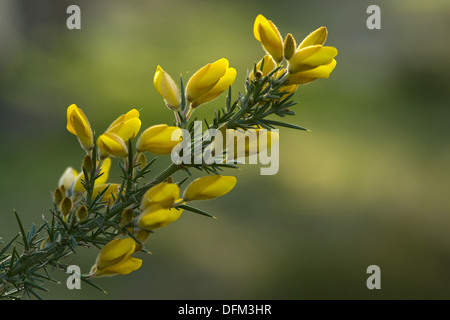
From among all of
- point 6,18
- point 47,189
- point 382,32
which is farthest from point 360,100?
point 6,18

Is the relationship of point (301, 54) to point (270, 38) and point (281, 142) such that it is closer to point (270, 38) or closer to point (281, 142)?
point (270, 38)

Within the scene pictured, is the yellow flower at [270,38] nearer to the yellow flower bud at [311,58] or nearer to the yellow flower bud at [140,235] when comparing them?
the yellow flower bud at [311,58]

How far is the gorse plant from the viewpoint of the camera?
28 cm

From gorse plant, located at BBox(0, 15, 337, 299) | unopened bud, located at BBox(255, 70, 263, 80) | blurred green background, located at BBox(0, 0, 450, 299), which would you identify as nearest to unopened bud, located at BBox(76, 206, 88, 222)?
gorse plant, located at BBox(0, 15, 337, 299)

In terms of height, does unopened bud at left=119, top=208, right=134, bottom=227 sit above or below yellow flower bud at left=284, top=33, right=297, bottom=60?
below

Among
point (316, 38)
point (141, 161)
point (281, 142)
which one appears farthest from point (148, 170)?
point (281, 142)

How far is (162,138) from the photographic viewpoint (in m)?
0.28

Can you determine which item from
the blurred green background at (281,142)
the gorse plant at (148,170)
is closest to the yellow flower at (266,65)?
the gorse plant at (148,170)

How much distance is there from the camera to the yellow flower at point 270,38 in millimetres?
319

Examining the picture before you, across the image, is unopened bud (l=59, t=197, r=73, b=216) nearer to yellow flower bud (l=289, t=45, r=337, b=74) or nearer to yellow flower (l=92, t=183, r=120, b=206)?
yellow flower (l=92, t=183, r=120, b=206)

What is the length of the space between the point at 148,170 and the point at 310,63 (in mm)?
112

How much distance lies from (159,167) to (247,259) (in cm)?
68

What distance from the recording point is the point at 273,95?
30 centimetres

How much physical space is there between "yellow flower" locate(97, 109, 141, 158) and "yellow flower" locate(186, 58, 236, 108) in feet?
0.13
